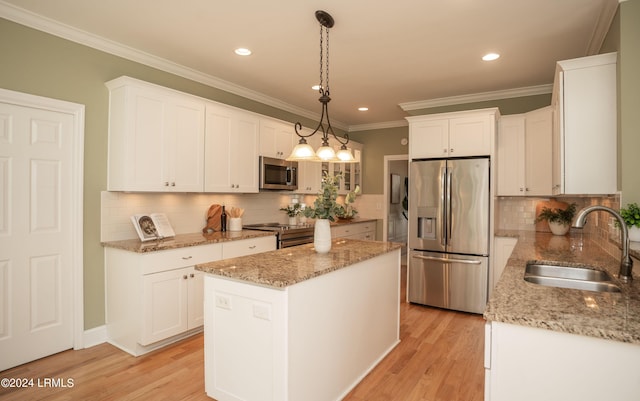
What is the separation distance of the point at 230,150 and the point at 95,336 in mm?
2263

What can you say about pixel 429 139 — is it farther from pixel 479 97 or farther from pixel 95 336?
pixel 95 336

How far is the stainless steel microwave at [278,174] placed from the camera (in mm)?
4543

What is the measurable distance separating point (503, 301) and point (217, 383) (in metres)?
1.77

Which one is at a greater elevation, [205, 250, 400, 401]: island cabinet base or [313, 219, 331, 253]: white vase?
[313, 219, 331, 253]: white vase

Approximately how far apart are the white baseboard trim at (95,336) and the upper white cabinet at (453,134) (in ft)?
12.8

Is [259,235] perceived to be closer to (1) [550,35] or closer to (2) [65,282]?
(2) [65,282]

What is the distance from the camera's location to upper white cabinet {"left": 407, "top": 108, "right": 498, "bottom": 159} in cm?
418

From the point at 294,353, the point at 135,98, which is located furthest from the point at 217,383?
the point at 135,98

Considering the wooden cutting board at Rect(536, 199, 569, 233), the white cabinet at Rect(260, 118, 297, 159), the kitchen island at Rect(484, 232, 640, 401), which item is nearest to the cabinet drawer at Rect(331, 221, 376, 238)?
the white cabinet at Rect(260, 118, 297, 159)

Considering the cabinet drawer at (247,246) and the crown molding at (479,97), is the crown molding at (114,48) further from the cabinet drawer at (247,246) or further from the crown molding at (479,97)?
the crown molding at (479,97)

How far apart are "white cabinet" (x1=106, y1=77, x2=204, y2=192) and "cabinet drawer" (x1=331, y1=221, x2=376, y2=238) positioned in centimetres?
238

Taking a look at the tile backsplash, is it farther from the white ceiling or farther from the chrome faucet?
the chrome faucet

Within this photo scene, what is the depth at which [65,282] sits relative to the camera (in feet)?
9.98

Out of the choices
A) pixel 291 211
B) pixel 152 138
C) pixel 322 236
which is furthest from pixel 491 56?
pixel 152 138
